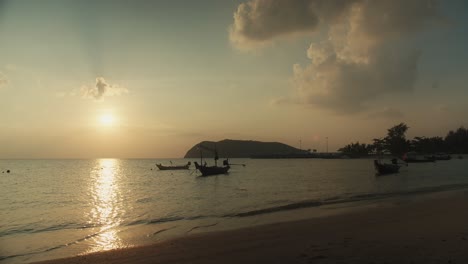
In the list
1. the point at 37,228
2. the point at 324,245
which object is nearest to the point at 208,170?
the point at 37,228

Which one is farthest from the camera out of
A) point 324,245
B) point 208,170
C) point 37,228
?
point 208,170

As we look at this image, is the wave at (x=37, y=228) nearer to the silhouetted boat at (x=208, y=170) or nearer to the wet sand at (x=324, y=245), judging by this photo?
the wet sand at (x=324, y=245)

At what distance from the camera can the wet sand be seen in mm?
9680

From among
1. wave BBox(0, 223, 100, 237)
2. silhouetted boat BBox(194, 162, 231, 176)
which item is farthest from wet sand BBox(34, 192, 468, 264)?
silhouetted boat BBox(194, 162, 231, 176)

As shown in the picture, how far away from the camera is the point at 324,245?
1139 centimetres

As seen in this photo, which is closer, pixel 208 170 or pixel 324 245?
pixel 324 245

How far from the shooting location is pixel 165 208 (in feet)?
90.7

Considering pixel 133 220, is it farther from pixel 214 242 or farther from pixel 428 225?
pixel 428 225

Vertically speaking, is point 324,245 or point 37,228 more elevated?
point 324,245

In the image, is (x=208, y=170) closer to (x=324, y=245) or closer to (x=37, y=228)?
(x=37, y=228)

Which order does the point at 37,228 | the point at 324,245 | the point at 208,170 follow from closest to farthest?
the point at 324,245 < the point at 37,228 < the point at 208,170

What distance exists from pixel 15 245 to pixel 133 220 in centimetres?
742

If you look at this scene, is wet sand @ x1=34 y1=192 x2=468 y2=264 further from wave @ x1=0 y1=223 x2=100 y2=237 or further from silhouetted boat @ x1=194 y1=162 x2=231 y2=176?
silhouetted boat @ x1=194 y1=162 x2=231 y2=176

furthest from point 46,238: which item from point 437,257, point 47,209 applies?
point 437,257
